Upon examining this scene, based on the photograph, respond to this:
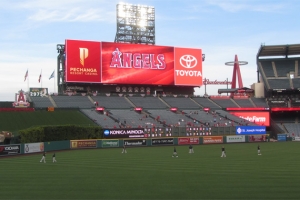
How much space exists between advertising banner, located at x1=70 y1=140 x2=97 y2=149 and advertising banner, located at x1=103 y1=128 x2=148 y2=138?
408cm

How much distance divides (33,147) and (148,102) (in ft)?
112

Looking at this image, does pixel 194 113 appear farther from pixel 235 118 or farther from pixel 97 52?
pixel 97 52

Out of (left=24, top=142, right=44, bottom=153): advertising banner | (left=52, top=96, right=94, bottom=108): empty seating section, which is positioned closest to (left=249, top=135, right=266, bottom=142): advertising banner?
(left=52, top=96, right=94, bottom=108): empty seating section

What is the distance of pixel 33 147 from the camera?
43.7 metres

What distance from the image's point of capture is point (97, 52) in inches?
2790

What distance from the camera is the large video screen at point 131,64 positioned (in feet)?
227

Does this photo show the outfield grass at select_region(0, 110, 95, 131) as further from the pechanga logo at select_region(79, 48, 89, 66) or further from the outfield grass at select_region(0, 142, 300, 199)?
the outfield grass at select_region(0, 142, 300, 199)

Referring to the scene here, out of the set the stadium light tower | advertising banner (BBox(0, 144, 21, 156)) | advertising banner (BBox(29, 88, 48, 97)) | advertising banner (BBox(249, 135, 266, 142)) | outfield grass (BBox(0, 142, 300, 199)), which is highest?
the stadium light tower

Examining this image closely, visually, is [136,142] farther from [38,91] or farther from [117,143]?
[38,91]

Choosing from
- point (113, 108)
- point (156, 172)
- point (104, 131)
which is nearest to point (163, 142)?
point (104, 131)

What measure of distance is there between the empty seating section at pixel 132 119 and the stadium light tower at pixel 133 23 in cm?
1842

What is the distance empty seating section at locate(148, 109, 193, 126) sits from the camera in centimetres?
6706

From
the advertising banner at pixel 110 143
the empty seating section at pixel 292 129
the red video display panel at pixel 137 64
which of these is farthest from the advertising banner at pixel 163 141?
the empty seating section at pixel 292 129

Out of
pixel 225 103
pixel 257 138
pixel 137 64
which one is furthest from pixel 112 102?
pixel 257 138
